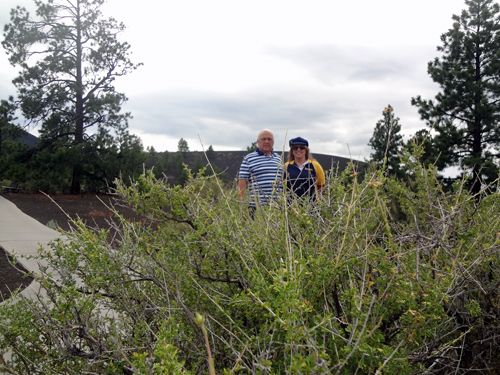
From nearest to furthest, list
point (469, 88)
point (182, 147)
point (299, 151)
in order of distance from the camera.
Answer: point (299, 151)
point (469, 88)
point (182, 147)

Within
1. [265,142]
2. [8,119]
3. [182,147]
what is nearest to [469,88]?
[265,142]

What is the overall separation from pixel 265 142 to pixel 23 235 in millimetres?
6758

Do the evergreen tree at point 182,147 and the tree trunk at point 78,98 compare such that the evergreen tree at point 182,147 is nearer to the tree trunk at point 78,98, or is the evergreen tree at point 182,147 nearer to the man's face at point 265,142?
the tree trunk at point 78,98

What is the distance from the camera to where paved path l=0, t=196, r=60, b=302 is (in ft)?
21.0

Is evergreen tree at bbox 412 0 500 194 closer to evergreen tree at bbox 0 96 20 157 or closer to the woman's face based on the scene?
the woman's face

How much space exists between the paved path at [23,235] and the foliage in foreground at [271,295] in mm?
3438

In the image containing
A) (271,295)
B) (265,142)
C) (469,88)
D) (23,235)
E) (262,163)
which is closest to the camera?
(271,295)

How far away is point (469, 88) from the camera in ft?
61.5

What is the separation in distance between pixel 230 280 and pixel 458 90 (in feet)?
70.4

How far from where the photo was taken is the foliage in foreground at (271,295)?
1287 mm

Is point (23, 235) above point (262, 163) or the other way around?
the other way around

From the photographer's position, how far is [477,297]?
216 centimetres

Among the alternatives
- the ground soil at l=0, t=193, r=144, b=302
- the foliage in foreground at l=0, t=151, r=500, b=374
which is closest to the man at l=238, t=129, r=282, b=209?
the foliage in foreground at l=0, t=151, r=500, b=374

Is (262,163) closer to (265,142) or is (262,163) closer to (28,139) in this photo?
(265,142)
